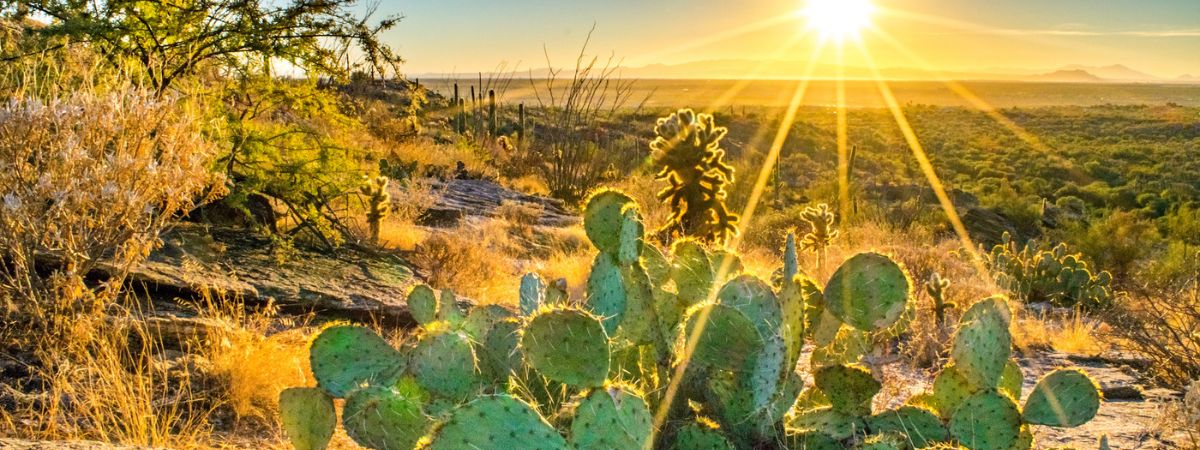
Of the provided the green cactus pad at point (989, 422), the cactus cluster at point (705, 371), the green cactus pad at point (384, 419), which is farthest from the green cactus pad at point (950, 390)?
the green cactus pad at point (384, 419)

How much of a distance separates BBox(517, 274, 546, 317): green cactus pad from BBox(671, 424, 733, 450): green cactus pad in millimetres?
684

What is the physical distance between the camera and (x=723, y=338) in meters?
2.38

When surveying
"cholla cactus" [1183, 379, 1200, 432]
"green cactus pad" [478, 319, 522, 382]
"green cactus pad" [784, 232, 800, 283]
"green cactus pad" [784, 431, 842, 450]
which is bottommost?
"cholla cactus" [1183, 379, 1200, 432]

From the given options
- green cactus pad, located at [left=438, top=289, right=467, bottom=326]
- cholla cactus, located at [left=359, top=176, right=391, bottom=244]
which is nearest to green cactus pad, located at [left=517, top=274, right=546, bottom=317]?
green cactus pad, located at [left=438, top=289, right=467, bottom=326]

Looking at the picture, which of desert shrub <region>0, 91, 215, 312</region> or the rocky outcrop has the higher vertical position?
desert shrub <region>0, 91, 215, 312</region>

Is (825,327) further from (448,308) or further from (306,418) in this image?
(306,418)

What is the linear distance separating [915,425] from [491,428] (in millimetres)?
1431

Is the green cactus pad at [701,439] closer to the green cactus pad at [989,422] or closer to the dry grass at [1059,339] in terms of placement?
the green cactus pad at [989,422]

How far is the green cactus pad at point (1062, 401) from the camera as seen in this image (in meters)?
2.59

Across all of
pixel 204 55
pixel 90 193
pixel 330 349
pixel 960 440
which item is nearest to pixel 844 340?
pixel 960 440

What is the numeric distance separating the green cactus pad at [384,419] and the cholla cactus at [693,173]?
170 inches

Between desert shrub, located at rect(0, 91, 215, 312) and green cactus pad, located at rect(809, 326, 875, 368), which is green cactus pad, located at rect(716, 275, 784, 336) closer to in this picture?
green cactus pad, located at rect(809, 326, 875, 368)

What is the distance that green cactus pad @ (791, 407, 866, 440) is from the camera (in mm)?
2611

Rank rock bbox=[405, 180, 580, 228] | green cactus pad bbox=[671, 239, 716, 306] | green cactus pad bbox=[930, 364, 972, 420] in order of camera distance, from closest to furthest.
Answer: green cactus pad bbox=[930, 364, 972, 420], green cactus pad bbox=[671, 239, 716, 306], rock bbox=[405, 180, 580, 228]
